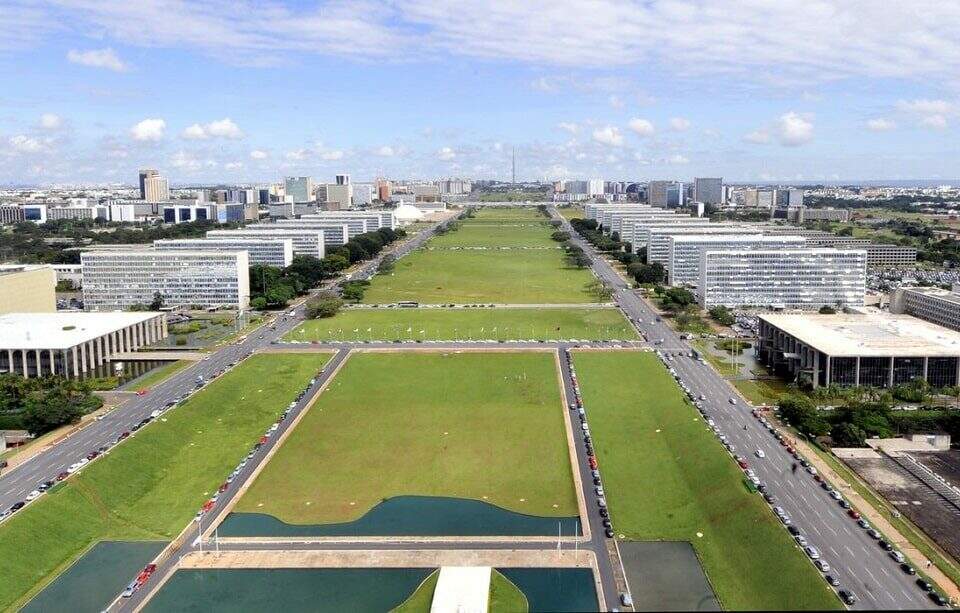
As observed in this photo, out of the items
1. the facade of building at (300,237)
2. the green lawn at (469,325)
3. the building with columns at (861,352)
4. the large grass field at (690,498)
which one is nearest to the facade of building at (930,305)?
the building with columns at (861,352)

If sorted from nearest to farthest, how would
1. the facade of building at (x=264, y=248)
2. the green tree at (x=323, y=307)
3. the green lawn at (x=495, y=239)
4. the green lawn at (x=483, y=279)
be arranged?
the green tree at (x=323, y=307)
the green lawn at (x=483, y=279)
the facade of building at (x=264, y=248)
the green lawn at (x=495, y=239)

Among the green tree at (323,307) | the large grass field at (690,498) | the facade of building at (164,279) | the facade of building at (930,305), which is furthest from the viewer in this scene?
the facade of building at (164,279)

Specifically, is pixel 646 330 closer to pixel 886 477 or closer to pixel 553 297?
pixel 553 297

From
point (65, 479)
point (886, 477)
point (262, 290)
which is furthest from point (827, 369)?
point (262, 290)

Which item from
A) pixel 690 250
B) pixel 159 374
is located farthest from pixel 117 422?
pixel 690 250

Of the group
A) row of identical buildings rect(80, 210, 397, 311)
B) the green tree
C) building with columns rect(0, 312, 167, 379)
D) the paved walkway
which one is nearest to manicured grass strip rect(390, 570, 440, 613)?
the paved walkway

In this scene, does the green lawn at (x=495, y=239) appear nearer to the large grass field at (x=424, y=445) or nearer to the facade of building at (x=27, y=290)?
the facade of building at (x=27, y=290)

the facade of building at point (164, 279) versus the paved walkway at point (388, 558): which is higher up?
the facade of building at point (164, 279)
